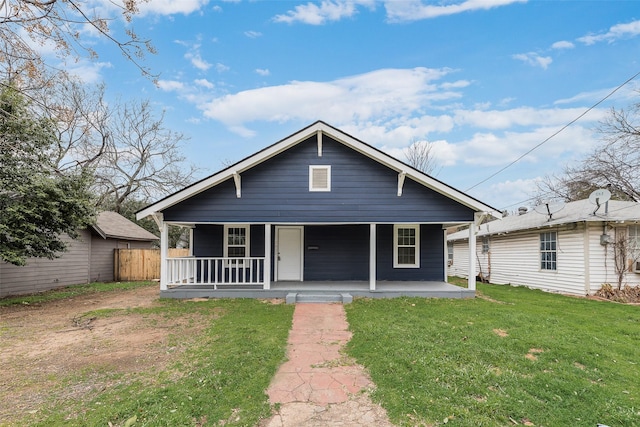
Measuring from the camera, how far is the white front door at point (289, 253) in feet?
38.5

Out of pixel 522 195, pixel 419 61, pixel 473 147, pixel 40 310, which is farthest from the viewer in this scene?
pixel 522 195

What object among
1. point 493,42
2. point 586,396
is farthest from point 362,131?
point 586,396

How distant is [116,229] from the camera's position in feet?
58.2

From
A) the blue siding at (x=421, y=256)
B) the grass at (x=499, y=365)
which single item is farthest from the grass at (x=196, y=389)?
the blue siding at (x=421, y=256)

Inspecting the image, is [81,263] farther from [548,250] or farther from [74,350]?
[548,250]

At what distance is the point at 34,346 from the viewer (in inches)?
226

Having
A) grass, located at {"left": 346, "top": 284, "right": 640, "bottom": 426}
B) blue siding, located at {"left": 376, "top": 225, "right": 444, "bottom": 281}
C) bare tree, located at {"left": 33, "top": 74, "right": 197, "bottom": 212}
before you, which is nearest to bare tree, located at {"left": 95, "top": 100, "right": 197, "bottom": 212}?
bare tree, located at {"left": 33, "top": 74, "right": 197, "bottom": 212}

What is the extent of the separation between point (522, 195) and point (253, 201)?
28.8m

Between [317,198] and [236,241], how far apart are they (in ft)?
11.7

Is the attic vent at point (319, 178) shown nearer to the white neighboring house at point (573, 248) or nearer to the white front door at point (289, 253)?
the white front door at point (289, 253)

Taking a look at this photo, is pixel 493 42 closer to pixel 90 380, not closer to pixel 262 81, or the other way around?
pixel 262 81

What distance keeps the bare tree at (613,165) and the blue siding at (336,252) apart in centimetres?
1196

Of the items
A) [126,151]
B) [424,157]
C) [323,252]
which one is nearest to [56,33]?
[323,252]

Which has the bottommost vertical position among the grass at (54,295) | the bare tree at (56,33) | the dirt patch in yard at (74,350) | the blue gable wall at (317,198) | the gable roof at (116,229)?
the grass at (54,295)
